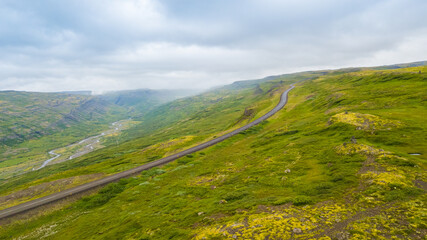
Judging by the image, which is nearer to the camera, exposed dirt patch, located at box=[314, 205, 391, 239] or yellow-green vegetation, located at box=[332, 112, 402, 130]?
exposed dirt patch, located at box=[314, 205, 391, 239]

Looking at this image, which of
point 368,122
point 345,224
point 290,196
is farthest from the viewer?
point 368,122

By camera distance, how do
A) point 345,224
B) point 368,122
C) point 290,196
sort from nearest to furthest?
1. point 345,224
2. point 290,196
3. point 368,122

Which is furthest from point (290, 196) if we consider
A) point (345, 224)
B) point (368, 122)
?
point (368, 122)

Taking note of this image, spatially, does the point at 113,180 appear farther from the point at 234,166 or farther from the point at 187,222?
the point at 187,222

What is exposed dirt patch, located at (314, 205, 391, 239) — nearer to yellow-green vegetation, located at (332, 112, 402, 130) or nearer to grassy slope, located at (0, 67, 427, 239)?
grassy slope, located at (0, 67, 427, 239)

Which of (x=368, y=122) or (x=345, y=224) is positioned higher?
(x=368, y=122)

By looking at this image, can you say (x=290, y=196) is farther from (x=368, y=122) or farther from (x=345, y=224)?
(x=368, y=122)

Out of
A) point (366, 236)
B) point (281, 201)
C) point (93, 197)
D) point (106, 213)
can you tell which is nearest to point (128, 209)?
point (106, 213)

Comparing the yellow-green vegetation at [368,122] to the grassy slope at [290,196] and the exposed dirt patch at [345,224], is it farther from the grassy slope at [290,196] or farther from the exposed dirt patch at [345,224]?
the exposed dirt patch at [345,224]

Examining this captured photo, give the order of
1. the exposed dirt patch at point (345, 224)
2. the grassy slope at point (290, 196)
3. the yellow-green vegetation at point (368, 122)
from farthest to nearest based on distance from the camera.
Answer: the yellow-green vegetation at point (368, 122) < the grassy slope at point (290, 196) < the exposed dirt patch at point (345, 224)

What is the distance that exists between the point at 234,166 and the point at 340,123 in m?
32.3

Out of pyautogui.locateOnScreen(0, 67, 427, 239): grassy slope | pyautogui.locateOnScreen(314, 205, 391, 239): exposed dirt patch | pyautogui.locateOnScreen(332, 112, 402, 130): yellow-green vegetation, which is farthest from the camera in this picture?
pyautogui.locateOnScreen(332, 112, 402, 130): yellow-green vegetation

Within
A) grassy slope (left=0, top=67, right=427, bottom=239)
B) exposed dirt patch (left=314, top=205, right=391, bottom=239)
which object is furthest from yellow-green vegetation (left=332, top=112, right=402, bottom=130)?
exposed dirt patch (left=314, top=205, right=391, bottom=239)

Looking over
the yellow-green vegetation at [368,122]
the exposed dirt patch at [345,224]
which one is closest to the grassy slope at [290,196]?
the exposed dirt patch at [345,224]
